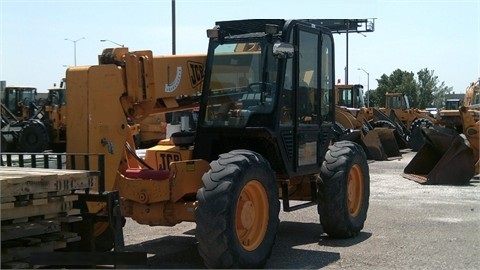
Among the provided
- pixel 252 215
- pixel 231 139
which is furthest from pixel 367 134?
pixel 252 215

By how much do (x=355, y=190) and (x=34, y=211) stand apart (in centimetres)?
539

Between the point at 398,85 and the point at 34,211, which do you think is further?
the point at 398,85

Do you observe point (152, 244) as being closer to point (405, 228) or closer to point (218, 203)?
point (218, 203)

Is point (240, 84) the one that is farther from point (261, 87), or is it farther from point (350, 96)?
point (350, 96)

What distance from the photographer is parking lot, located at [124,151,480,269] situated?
7180 mm

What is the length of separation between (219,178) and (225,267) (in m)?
0.88

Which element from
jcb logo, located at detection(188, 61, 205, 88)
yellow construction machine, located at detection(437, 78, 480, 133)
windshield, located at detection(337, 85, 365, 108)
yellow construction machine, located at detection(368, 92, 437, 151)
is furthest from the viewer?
windshield, located at detection(337, 85, 365, 108)

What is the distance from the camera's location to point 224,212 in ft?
20.1

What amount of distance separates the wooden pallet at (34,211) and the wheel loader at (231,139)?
0.63 meters

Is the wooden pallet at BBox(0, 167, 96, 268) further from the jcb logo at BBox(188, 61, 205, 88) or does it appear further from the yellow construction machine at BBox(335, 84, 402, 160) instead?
the yellow construction machine at BBox(335, 84, 402, 160)

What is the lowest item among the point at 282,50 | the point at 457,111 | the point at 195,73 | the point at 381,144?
the point at 381,144

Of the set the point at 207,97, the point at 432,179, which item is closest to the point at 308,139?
the point at 207,97

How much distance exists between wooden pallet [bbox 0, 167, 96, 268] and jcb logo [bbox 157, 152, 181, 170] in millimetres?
2290

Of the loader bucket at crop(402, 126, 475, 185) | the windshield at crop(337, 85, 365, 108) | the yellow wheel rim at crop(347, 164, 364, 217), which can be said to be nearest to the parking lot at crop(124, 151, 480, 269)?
the yellow wheel rim at crop(347, 164, 364, 217)
